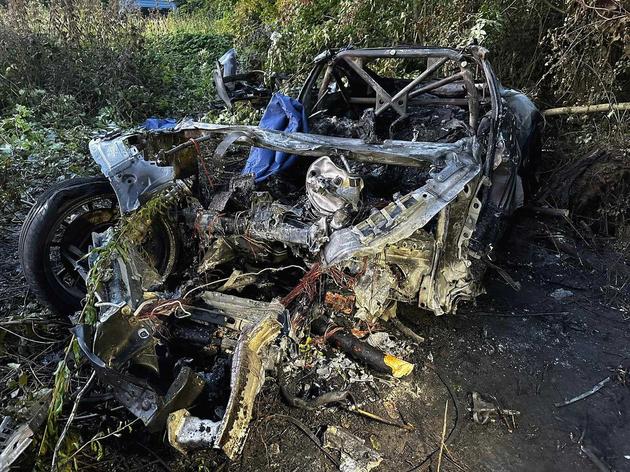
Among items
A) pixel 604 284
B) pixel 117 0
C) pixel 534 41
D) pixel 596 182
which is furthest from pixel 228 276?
pixel 117 0

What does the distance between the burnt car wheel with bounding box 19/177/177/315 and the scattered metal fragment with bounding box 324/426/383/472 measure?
4.61 feet

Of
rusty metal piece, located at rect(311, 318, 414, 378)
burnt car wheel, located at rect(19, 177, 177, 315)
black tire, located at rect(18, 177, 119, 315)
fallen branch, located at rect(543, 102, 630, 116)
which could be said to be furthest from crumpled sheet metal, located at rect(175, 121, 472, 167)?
fallen branch, located at rect(543, 102, 630, 116)

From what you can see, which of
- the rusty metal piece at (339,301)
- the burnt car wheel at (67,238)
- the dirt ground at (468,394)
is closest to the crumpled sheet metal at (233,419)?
the dirt ground at (468,394)

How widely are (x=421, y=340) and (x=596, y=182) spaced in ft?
9.05

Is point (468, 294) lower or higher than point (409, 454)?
higher

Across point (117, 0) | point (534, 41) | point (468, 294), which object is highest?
point (117, 0)

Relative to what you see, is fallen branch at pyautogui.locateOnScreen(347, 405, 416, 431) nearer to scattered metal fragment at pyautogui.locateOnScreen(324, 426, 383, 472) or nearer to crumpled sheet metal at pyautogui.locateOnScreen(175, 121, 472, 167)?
scattered metal fragment at pyautogui.locateOnScreen(324, 426, 383, 472)

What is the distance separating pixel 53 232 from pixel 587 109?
18.1 ft

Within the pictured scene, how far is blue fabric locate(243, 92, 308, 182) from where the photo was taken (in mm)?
3236

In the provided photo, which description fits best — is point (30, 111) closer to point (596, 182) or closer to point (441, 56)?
point (441, 56)

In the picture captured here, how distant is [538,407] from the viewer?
8.81 feet

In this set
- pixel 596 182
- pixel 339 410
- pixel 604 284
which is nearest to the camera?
pixel 339 410

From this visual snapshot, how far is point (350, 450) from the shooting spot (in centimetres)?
239

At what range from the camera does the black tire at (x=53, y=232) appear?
2.82 meters
